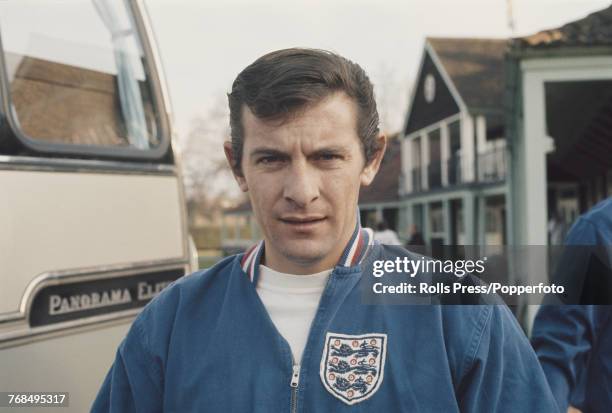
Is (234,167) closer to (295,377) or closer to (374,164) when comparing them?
(374,164)

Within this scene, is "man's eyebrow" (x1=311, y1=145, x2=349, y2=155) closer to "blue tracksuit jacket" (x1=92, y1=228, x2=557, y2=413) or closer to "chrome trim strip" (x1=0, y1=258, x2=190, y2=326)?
"blue tracksuit jacket" (x1=92, y1=228, x2=557, y2=413)

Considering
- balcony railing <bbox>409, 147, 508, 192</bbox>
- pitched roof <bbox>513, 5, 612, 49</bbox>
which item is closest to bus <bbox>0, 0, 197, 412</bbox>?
pitched roof <bbox>513, 5, 612, 49</bbox>

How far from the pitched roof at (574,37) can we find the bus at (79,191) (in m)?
3.39

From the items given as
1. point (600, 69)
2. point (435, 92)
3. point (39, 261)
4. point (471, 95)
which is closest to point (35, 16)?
point (39, 261)

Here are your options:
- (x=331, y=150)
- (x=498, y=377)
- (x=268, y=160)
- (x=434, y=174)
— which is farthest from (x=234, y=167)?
(x=434, y=174)

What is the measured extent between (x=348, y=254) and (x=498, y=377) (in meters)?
0.43

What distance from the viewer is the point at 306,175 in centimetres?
136

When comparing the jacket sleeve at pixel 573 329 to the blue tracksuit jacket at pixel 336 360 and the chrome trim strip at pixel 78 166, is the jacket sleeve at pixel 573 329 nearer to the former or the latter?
the blue tracksuit jacket at pixel 336 360

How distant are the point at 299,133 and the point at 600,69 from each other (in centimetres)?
486

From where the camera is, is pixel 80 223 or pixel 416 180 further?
pixel 416 180

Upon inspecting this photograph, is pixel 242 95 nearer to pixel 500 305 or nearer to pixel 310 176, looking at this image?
pixel 310 176

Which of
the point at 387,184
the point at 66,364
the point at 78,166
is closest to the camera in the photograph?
the point at 66,364

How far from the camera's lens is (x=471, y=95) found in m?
18.2

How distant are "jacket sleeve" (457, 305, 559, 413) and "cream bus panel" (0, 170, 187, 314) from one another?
156cm
